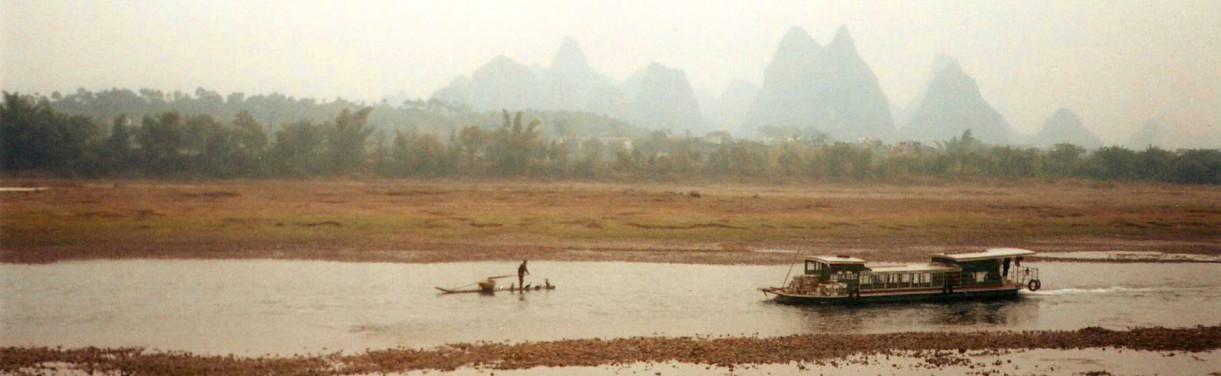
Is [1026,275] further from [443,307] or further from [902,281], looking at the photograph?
[443,307]

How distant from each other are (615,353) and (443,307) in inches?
300

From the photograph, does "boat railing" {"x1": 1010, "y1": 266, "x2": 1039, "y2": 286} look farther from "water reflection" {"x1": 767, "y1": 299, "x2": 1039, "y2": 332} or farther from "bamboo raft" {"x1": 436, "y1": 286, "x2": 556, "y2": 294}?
"bamboo raft" {"x1": 436, "y1": 286, "x2": 556, "y2": 294}

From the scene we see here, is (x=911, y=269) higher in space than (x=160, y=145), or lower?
lower

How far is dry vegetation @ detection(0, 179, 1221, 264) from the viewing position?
139ft

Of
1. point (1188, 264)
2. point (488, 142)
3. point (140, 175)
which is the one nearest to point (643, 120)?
point (488, 142)

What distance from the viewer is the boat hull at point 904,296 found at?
31.2 m

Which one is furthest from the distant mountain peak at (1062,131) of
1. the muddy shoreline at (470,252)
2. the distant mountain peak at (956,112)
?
the muddy shoreline at (470,252)

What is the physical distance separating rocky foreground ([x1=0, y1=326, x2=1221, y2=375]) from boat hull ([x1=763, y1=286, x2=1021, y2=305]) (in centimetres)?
466

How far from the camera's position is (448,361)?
22391 mm

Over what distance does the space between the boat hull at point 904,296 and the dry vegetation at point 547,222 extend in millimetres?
8653

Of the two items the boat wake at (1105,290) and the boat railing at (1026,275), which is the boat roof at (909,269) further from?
the boat wake at (1105,290)

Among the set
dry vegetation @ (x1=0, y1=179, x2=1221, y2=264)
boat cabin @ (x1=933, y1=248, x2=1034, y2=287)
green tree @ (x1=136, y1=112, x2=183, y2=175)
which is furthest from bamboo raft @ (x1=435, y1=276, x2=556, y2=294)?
green tree @ (x1=136, y1=112, x2=183, y2=175)

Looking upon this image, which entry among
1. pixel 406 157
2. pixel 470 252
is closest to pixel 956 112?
pixel 406 157

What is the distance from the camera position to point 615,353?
23.6 metres
